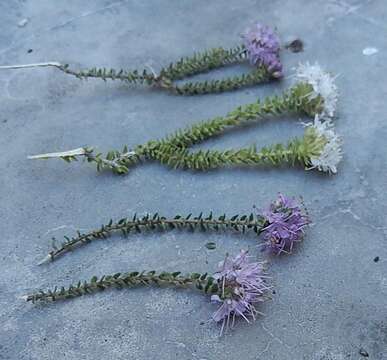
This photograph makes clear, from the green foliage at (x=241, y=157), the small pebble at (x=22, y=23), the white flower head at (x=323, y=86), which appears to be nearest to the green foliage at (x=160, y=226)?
the green foliage at (x=241, y=157)

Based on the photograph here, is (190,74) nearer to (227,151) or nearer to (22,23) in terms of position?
(227,151)

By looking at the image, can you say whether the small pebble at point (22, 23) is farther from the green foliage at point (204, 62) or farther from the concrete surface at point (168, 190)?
the green foliage at point (204, 62)

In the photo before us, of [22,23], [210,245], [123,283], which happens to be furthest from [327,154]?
[22,23]

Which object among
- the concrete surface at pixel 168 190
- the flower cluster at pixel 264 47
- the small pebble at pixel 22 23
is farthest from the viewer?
the small pebble at pixel 22 23

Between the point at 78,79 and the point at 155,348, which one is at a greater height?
the point at 78,79

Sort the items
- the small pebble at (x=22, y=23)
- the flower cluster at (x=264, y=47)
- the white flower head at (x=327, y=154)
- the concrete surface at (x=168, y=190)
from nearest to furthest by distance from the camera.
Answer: the concrete surface at (x=168, y=190)
the white flower head at (x=327, y=154)
the flower cluster at (x=264, y=47)
the small pebble at (x=22, y=23)

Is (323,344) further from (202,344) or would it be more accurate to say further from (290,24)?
(290,24)

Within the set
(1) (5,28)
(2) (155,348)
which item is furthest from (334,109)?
(1) (5,28)

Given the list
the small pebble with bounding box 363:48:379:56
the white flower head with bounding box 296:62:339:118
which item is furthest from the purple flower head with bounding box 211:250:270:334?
the small pebble with bounding box 363:48:379:56

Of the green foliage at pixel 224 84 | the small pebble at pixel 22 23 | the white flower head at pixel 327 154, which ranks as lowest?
the white flower head at pixel 327 154
